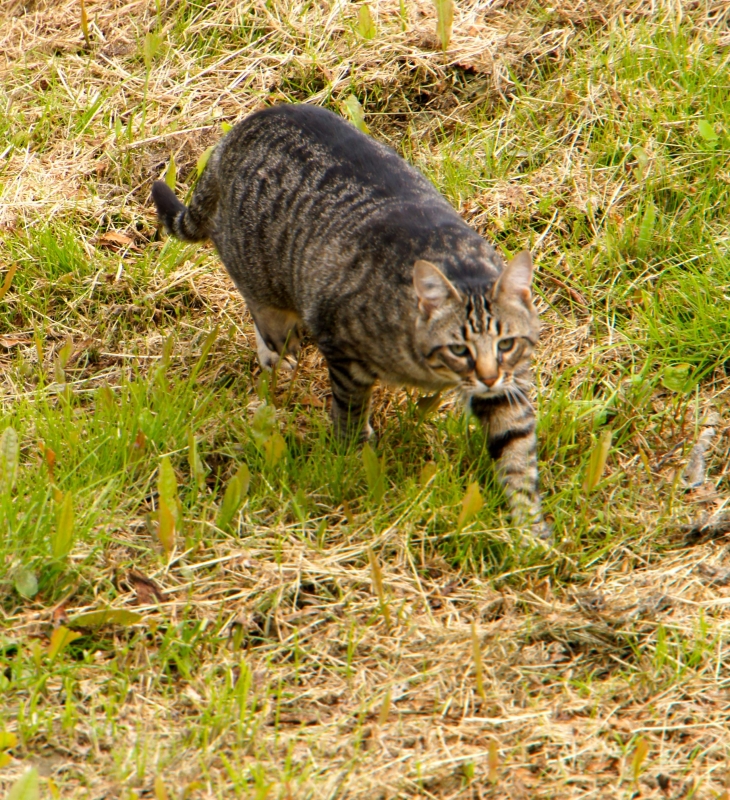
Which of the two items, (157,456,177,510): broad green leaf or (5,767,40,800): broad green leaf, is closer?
(5,767,40,800): broad green leaf

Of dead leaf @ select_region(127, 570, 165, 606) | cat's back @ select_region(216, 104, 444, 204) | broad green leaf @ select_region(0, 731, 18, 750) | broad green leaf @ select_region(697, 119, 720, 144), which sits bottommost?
dead leaf @ select_region(127, 570, 165, 606)

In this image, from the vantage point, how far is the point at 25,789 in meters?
2.26

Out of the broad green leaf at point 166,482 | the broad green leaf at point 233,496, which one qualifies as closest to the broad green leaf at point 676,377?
the broad green leaf at point 233,496

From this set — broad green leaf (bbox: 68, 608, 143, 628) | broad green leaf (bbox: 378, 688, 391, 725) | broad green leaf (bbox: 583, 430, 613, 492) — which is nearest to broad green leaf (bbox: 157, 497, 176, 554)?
broad green leaf (bbox: 68, 608, 143, 628)

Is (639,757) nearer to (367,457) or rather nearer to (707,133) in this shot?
(367,457)

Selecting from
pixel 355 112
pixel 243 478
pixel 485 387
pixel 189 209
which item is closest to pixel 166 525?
pixel 243 478

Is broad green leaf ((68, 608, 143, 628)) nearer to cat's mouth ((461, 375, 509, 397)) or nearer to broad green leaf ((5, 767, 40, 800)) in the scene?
broad green leaf ((5, 767, 40, 800))

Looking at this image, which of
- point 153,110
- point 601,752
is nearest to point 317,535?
point 601,752

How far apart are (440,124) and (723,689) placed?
10.7ft

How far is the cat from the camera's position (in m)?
3.38

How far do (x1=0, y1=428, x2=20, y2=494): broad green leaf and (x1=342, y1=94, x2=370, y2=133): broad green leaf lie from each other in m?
2.54

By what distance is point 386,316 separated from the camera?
363 centimetres

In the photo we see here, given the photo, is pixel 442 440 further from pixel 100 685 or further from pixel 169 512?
pixel 100 685

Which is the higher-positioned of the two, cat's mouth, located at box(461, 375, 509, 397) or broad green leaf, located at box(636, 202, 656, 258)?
broad green leaf, located at box(636, 202, 656, 258)
